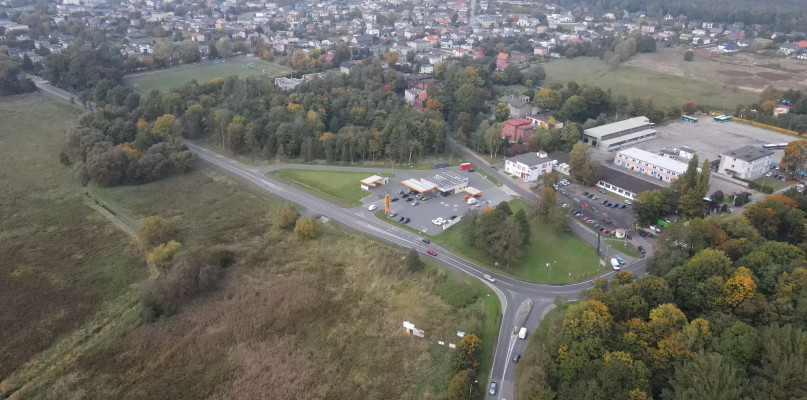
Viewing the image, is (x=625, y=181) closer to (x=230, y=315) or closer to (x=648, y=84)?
(x=230, y=315)

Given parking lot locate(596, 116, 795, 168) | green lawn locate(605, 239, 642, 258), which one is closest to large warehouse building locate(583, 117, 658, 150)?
parking lot locate(596, 116, 795, 168)

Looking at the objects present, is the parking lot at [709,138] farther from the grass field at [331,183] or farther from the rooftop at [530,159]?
the grass field at [331,183]

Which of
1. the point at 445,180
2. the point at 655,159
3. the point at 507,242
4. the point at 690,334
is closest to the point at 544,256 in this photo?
the point at 507,242

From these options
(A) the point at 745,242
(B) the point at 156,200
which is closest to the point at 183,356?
(B) the point at 156,200

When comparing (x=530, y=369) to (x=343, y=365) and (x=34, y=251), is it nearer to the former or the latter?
(x=343, y=365)

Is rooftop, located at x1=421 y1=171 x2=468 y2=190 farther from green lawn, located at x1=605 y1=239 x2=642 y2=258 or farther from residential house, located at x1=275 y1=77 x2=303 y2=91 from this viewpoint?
residential house, located at x1=275 y1=77 x2=303 y2=91

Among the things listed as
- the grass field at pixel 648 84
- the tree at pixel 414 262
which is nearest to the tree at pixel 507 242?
the tree at pixel 414 262
